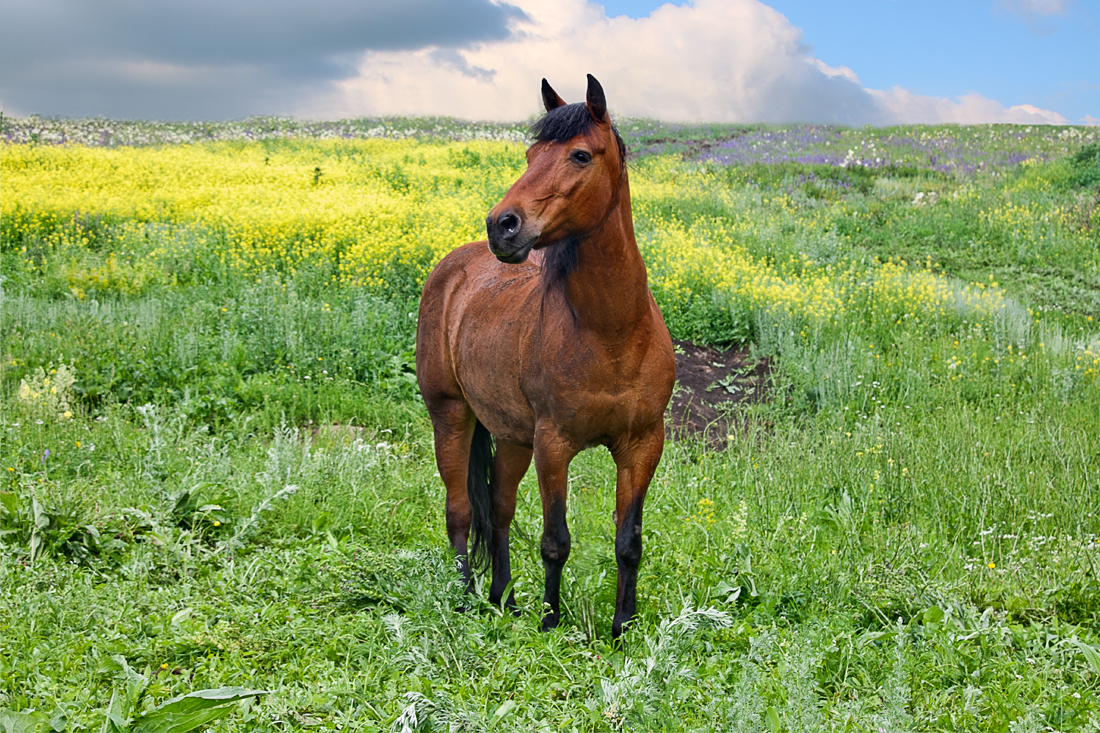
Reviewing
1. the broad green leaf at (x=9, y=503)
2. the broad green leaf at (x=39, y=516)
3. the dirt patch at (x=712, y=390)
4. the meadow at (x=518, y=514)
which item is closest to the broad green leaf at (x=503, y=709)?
the meadow at (x=518, y=514)

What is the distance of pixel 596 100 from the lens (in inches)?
101

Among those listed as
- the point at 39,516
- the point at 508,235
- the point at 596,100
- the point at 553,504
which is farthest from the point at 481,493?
the point at 39,516

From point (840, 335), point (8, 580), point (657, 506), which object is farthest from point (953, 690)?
point (840, 335)

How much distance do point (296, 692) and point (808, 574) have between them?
2295 mm

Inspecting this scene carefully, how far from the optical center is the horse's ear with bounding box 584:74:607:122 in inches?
100.0

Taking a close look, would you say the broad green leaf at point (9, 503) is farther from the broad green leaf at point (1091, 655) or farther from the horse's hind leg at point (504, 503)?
the broad green leaf at point (1091, 655)

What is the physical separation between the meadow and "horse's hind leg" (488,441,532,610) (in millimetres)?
134

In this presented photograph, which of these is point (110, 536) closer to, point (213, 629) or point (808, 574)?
point (213, 629)

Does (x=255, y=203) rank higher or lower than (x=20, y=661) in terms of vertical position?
higher

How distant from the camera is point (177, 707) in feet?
8.28

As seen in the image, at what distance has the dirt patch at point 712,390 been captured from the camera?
691cm

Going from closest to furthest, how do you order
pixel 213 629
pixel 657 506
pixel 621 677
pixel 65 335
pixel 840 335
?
pixel 621 677, pixel 213 629, pixel 657 506, pixel 65 335, pixel 840 335

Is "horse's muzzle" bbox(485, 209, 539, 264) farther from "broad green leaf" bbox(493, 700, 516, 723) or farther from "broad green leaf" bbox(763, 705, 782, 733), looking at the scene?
"broad green leaf" bbox(763, 705, 782, 733)

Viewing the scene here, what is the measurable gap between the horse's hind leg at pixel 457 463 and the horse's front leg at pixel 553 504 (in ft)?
2.12
